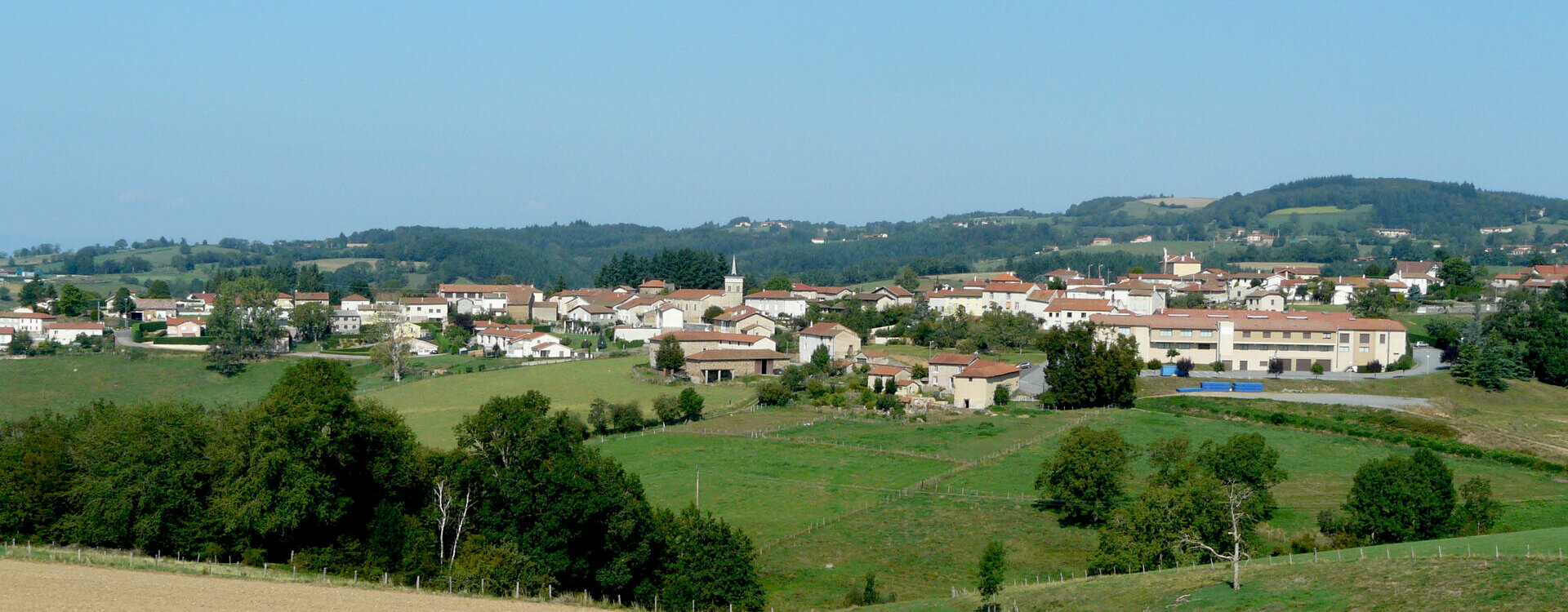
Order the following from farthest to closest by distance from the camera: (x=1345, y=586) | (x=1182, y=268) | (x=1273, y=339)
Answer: (x=1182, y=268) < (x=1273, y=339) < (x=1345, y=586)

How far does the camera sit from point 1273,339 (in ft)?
171

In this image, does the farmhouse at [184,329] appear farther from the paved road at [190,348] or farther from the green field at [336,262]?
the green field at [336,262]

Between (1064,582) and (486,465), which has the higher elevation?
(486,465)

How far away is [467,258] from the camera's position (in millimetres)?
161625

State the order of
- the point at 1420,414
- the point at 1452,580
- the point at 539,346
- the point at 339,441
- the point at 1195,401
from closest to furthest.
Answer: the point at 1452,580, the point at 339,441, the point at 1420,414, the point at 1195,401, the point at 539,346

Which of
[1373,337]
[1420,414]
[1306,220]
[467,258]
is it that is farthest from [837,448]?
[1306,220]

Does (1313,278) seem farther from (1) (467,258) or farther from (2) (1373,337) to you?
(1) (467,258)

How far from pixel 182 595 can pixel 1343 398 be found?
39.6 metres

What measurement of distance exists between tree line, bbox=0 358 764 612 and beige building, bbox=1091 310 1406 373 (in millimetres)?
32516

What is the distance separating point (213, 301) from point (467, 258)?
252 ft

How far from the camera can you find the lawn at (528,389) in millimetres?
46438

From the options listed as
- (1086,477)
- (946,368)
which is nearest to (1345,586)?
(1086,477)

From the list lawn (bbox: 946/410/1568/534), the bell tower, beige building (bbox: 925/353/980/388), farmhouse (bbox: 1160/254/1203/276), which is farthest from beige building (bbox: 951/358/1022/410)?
farmhouse (bbox: 1160/254/1203/276)

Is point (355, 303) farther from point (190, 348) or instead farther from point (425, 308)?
point (190, 348)
